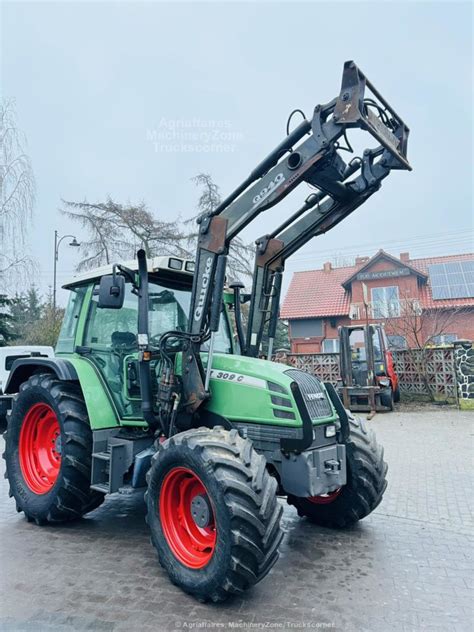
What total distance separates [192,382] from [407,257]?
81.1ft

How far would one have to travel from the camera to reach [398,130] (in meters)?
3.68

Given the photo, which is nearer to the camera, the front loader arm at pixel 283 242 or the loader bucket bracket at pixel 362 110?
the loader bucket bracket at pixel 362 110

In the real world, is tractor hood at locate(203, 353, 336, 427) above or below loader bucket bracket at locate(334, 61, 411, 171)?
below

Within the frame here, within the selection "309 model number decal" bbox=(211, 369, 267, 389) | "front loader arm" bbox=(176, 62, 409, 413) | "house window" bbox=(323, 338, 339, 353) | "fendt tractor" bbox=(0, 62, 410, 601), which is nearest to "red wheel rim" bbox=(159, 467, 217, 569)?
"fendt tractor" bbox=(0, 62, 410, 601)

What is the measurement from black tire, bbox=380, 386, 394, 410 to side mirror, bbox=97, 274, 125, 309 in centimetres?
1022

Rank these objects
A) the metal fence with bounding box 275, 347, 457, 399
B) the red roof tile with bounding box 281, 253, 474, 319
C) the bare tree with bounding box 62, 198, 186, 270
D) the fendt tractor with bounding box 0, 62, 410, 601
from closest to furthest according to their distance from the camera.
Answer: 1. the fendt tractor with bounding box 0, 62, 410, 601
2. the metal fence with bounding box 275, 347, 457, 399
3. the bare tree with bounding box 62, 198, 186, 270
4. the red roof tile with bounding box 281, 253, 474, 319

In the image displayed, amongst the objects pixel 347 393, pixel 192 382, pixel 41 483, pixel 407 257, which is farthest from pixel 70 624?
pixel 407 257

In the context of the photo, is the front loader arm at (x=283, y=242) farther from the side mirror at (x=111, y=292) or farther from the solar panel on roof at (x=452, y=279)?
the solar panel on roof at (x=452, y=279)

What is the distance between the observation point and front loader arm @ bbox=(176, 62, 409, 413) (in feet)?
10.5

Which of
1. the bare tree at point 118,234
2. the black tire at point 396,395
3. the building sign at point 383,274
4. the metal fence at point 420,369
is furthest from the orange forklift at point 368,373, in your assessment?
the building sign at point 383,274

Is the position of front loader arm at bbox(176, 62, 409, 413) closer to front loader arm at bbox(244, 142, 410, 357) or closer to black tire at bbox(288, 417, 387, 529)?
front loader arm at bbox(244, 142, 410, 357)

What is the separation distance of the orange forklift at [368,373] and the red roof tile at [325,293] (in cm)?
1082

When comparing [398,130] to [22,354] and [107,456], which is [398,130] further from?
[22,354]

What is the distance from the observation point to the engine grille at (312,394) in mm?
3512
